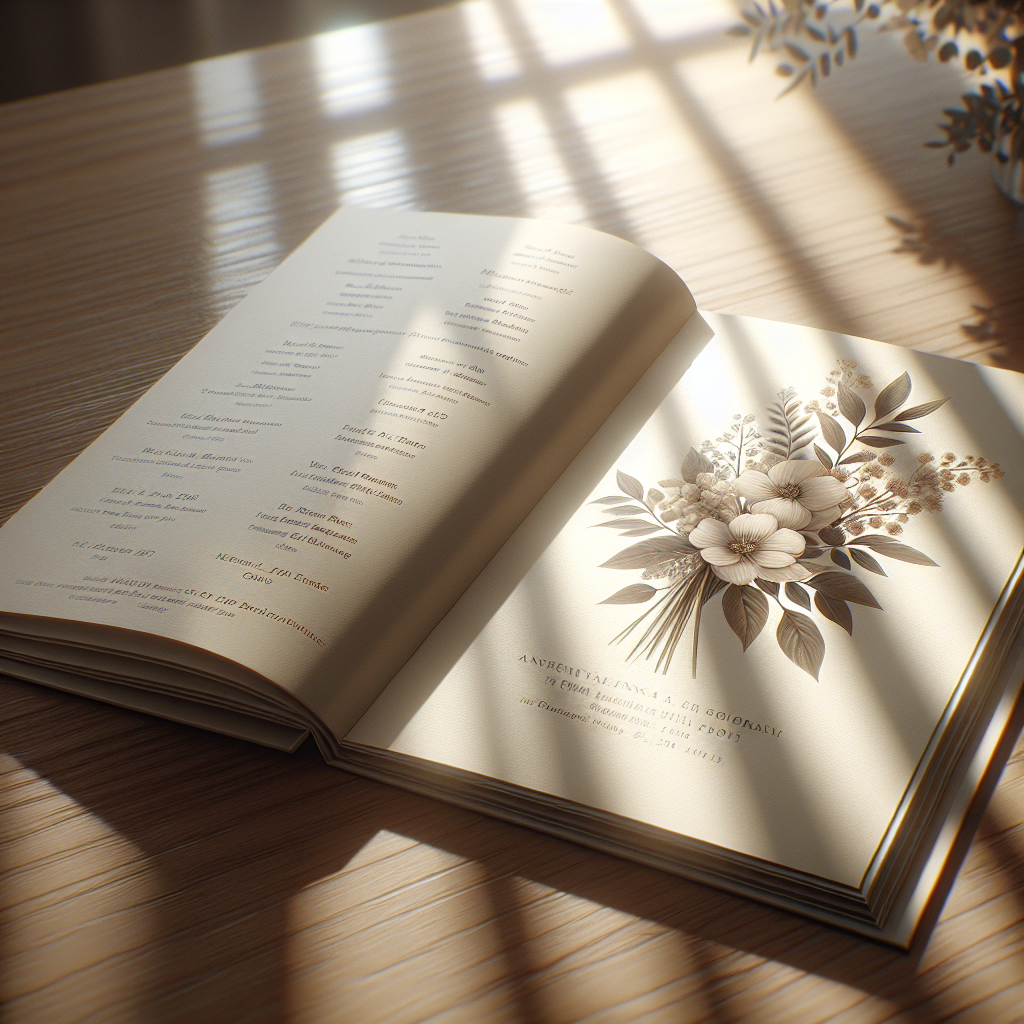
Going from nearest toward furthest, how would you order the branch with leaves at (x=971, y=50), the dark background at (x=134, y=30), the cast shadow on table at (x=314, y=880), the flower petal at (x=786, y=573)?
the cast shadow on table at (x=314, y=880) < the flower petal at (x=786, y=573) < the branch with leaves at (x=971, y=50) < the dark background at (x=134, y=30)

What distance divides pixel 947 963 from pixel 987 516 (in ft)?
0.70

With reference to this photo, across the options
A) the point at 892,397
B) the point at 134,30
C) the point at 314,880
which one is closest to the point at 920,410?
the point at 892,397

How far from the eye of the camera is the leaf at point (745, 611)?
0.42 m

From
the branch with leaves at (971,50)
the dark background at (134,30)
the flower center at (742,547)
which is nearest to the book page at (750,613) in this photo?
the flower center at (742,547)

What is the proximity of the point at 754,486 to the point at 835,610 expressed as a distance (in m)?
0.09

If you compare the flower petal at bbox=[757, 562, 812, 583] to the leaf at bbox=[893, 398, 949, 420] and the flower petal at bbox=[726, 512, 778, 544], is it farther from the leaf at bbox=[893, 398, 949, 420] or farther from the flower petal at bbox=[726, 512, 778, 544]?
the leaf at bbox=[893, 398, 949, 420]

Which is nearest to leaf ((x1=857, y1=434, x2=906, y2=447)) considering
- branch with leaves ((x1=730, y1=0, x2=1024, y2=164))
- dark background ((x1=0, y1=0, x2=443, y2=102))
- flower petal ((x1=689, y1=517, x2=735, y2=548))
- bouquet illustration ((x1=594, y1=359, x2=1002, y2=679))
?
bouquet illustration ((x1=594, y1=359, x2=1002, y2=679))

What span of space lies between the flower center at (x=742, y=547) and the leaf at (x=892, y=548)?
45 mm

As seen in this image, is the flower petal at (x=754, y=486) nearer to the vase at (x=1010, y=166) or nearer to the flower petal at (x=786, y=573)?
the flower petal at (x=786, y=573)

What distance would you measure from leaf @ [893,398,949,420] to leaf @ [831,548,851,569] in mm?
111

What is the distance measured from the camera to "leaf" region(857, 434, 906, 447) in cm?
50

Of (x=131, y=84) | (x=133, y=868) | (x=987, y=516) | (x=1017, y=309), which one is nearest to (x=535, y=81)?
(x=131, y=84)

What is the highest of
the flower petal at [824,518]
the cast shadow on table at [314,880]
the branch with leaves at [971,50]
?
the branch with leaves at [971,50]

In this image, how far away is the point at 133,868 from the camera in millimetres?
378
